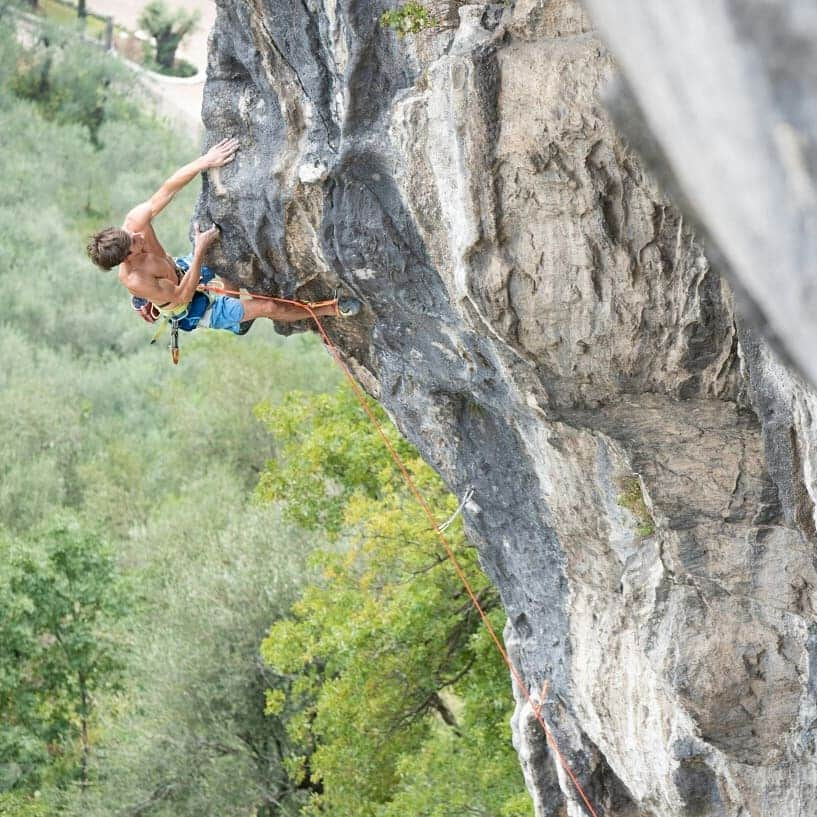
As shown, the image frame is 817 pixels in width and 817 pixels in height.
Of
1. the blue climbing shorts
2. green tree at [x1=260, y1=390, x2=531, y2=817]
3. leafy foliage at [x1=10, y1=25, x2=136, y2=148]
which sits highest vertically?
the blue climbing shorts

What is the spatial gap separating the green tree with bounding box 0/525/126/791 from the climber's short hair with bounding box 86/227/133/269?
501 inches

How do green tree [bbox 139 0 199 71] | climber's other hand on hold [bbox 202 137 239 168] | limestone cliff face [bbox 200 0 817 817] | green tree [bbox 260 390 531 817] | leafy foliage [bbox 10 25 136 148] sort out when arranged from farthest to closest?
green tree [bbox 139 0 199 71], leafy foliage [bbox 10 25 136 148], green tree [bbox 260 390 531 817], climber's other hand on hold [bbox 202 137 239 168], limestone cliff face [bbox 200 0 817 817]

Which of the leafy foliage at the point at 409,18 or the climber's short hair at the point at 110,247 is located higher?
the leafy foliage at the point at 409,18

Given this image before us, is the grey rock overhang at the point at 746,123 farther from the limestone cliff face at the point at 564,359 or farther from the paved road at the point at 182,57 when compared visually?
the paved road at the point at 182,57

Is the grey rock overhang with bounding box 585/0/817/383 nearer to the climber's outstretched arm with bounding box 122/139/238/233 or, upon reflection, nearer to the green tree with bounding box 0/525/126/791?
the climber's outstretched arm with bounding box 122/139/238/233

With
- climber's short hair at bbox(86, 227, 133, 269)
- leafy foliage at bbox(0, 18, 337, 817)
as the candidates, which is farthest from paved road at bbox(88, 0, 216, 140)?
climber's short hair at bbox(86, 227, 133, 269)

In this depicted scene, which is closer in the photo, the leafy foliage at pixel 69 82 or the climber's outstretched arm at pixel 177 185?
the climber's outstretched arm at pixel 177 185

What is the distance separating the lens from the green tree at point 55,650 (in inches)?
740

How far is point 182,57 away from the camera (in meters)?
53.8

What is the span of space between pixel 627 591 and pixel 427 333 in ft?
6.44

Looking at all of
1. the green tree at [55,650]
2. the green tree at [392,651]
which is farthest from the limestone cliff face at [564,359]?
the green tree at [55,650]

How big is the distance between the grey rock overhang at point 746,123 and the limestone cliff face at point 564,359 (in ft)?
9.16

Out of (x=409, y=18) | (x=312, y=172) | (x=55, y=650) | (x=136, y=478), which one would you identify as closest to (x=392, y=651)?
(x=55, y=650)

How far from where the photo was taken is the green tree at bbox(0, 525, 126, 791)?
1880 centimetres
